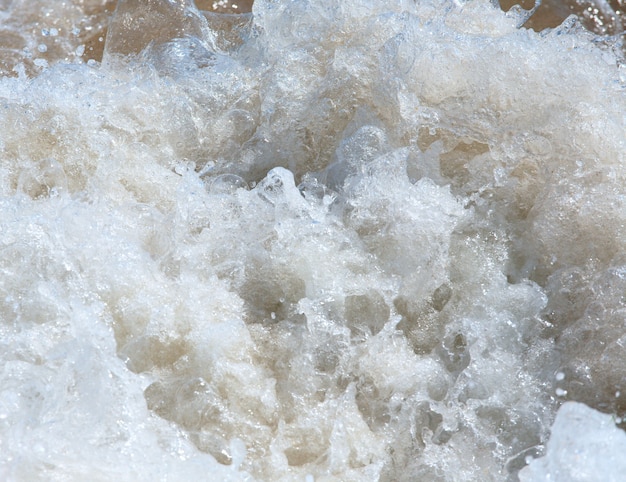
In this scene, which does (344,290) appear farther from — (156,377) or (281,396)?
(156,377)

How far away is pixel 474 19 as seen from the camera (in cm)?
271

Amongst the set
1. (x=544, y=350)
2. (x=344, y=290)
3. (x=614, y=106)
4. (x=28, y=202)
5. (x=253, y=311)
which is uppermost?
(x=614, y=106)

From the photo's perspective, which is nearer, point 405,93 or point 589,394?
point 589,394

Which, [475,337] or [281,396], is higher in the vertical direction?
[475,337]

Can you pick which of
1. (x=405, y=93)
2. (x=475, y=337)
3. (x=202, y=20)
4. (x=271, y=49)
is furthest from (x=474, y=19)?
(x=475, y=337)

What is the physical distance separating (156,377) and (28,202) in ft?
2.27

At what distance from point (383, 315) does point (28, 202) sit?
1.05 metres

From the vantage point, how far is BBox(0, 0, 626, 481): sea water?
5.70 ft

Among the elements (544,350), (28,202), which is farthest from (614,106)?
(28,202)

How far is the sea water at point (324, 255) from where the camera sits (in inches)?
68.4

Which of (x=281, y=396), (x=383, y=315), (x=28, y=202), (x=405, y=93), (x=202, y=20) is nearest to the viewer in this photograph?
(x=281, y=396)

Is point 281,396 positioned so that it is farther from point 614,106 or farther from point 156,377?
point 614,106

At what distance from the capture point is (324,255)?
2.11 m

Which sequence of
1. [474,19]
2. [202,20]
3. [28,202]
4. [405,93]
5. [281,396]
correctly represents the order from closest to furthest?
[281,396], [28,202], [405,93], [474,19], [202,20]
